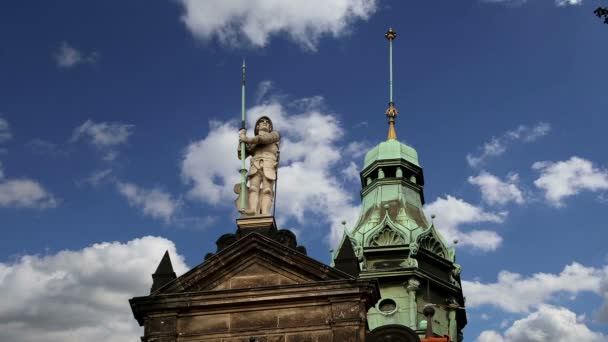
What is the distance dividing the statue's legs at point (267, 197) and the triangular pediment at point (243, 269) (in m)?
1.80

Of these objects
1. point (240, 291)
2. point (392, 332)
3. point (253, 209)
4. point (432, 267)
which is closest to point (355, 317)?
point (392, 332)

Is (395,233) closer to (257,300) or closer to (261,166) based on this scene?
(261,166)

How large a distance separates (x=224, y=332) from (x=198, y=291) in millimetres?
1260

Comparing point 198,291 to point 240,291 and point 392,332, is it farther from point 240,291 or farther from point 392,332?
point 392,332

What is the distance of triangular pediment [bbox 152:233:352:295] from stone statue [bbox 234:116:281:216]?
1.76 m

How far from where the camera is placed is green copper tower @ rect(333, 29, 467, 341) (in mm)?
43188

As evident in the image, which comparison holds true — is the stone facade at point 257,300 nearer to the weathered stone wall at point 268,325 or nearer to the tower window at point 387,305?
the weathered stone wall at point 268,325

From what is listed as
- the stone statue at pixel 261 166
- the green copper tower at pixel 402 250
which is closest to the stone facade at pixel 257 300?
the stone statue at pixel 261 166

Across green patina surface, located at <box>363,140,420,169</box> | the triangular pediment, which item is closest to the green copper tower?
green patina surface, located at <box>363,140,420,169</box>

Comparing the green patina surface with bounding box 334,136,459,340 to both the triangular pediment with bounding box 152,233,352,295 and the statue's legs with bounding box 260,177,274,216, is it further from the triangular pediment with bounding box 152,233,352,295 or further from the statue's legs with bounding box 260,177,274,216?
the triangular pediment with bounding box 152,233,352,295

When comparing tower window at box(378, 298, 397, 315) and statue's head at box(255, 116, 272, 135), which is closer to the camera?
statue's head at box(255, 116, 272, 135)

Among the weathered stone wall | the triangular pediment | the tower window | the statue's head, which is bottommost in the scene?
the weathered stone wall

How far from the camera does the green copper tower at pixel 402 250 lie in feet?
142

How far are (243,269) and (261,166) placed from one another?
133 inches
